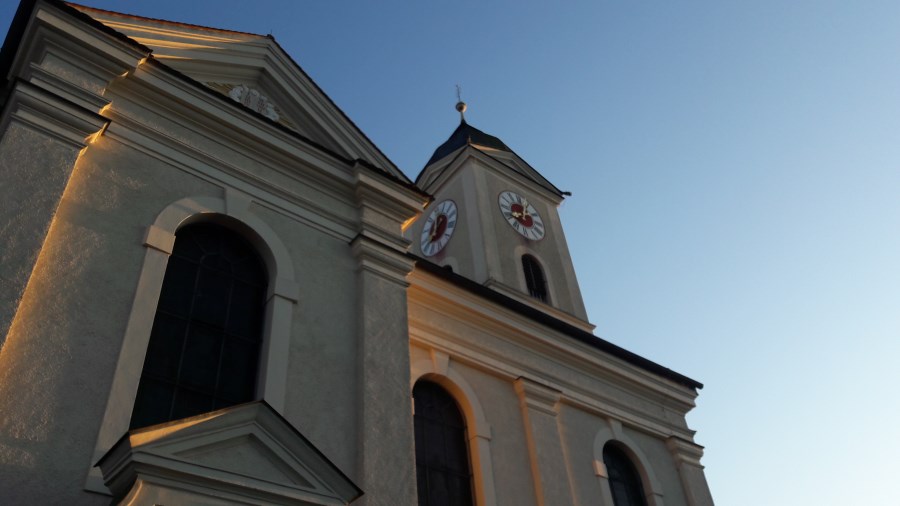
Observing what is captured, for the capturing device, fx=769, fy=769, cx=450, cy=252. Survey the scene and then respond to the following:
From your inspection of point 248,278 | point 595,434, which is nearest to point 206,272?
point 248,278

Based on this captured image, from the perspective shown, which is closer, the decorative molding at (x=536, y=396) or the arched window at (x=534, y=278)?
the decorative molding at (x=536, y=396)

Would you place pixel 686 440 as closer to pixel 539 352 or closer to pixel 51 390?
pixel 539 352

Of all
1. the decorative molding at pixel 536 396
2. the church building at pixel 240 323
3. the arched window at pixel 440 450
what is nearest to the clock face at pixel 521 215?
the church building at pixel 240 323

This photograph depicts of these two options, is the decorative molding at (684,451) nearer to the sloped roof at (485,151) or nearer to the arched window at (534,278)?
the arched window at (534,278)

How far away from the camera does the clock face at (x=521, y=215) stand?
67.8 feet

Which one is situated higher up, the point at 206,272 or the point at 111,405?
the point at 206,272

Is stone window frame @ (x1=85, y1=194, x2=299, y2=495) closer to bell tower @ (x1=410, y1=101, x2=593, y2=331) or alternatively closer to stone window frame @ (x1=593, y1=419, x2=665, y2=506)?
stone window frame @ (x1=593, y1=419, x2=665, y2=506)

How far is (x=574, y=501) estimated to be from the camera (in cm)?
1198

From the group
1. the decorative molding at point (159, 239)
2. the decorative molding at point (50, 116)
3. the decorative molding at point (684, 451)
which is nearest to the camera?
the decorative molding at point (50, 116)

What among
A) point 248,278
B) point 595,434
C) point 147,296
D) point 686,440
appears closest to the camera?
point 147,296

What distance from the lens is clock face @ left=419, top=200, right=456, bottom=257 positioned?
21075mm

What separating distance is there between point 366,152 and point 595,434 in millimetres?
Answer: 6335

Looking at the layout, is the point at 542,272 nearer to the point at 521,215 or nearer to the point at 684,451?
the point at 521,215

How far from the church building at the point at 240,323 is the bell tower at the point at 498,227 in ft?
16.2
